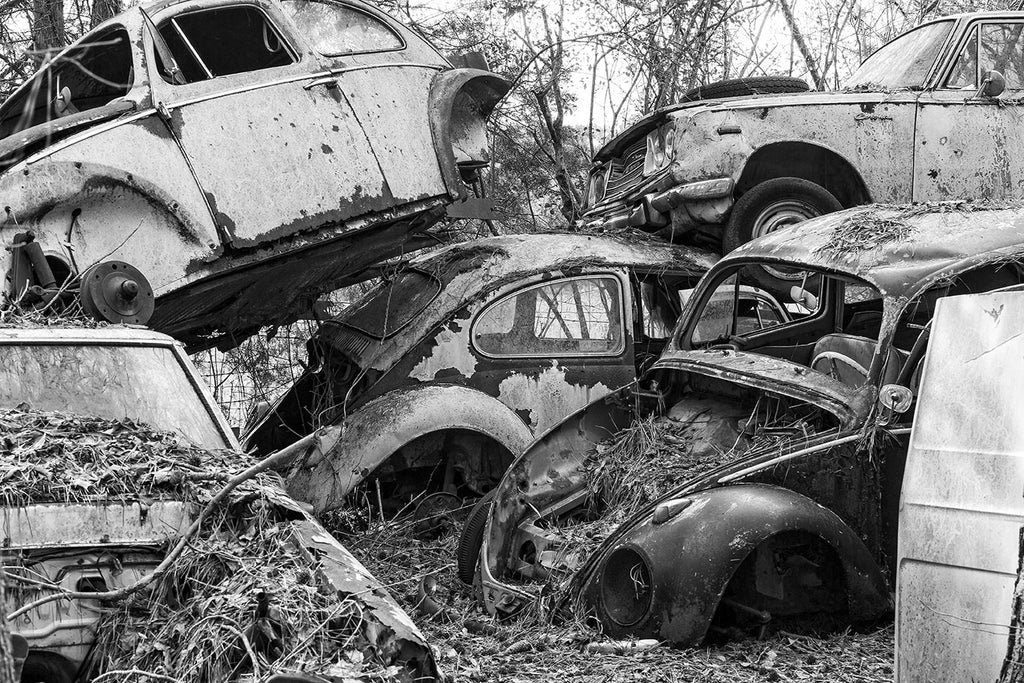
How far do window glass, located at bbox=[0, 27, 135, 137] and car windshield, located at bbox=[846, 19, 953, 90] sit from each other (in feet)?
17.8

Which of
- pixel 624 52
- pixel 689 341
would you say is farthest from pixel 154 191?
pixel 624 52

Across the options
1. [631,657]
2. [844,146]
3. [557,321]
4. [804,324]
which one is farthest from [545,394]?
[844,146]

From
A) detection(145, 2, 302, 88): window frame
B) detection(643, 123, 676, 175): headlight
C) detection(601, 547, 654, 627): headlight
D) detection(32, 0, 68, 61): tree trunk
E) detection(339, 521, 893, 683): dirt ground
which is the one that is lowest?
detection(339, 521, 893, 683): dirt ground

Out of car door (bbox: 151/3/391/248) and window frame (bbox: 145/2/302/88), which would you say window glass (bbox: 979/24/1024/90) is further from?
window frame (bbox: 145/2/302/88)

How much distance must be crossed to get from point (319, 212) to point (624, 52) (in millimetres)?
6658

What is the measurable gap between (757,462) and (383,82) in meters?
3.98

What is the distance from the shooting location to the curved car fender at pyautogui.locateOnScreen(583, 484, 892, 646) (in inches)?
186

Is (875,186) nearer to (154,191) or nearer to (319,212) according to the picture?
(319,212)

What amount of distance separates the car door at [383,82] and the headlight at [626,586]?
3417 mm

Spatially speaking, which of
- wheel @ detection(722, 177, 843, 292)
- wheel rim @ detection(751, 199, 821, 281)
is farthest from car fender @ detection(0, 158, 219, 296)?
wheel rim @ detection(751, 199, 821, 281)

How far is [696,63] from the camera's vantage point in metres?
13.2

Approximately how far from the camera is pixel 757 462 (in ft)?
16.8

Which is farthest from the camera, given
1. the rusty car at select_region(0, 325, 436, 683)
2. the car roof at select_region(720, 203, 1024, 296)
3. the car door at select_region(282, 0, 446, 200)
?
the car door at select_region(282, 0, 446, 200)

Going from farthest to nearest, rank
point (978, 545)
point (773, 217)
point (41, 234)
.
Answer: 1. point (773, 217)
2. point (41, 234)
3. point (978, 545)
